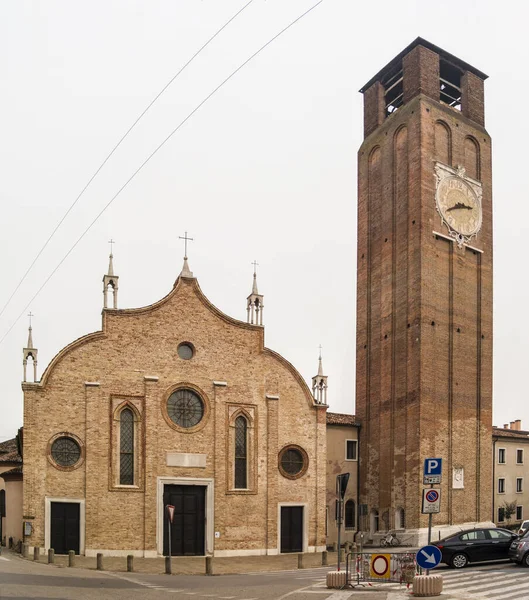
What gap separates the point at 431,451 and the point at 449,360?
194 inches

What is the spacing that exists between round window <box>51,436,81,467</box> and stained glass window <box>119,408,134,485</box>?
6.28ft

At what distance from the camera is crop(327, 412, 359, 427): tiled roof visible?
4128cm

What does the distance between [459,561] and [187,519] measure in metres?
13.9

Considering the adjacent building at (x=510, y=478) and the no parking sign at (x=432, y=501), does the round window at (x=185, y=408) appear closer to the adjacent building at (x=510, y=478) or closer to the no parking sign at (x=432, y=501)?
the no parking sign at (x=432, y=501)

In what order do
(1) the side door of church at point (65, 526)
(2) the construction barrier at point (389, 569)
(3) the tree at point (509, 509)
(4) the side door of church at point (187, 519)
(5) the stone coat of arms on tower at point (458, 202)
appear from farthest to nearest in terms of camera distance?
(3) the tree at point (509, 509) → (5) the stone coat of arms on tower at point (458, 202) → (4) the side door of church at point (187, 519) → (1) the side door of church at point (65, 526) → (2) the construction barrier at point (389, 569)

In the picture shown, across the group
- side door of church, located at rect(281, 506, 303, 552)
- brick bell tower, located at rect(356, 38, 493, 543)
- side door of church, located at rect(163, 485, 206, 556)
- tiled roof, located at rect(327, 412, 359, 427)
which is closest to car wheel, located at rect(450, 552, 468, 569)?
brick bell tower, located at rect(356, 38, 493, 543)

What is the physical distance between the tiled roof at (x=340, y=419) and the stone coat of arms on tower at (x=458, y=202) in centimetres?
1148

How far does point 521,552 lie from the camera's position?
74.8 ft

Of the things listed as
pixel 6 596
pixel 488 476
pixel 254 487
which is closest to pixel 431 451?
pixel 488 476

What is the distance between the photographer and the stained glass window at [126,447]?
3278 cm

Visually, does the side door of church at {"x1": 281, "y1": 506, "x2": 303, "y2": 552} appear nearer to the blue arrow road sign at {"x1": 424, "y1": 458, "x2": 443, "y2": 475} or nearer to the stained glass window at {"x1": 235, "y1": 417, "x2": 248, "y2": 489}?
the stained glass window at {"x1": 235, "y1": 417, "x2": 248, "y2": 489}

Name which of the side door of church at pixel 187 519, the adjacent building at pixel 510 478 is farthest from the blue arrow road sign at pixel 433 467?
the adjacent building at pixel 510 478

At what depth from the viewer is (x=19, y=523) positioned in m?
35.6

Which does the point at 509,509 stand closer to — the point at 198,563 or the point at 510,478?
the point at 510,478
